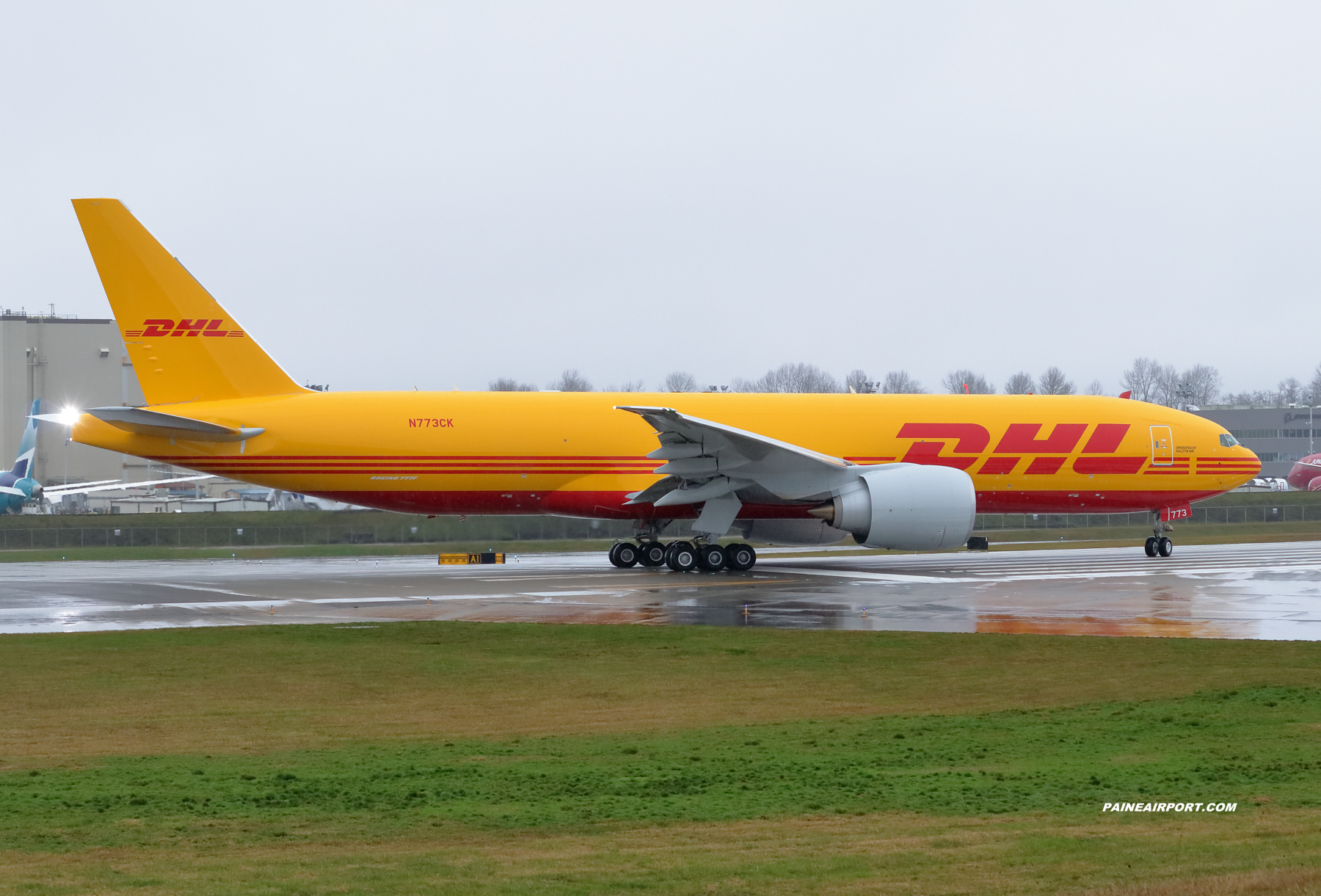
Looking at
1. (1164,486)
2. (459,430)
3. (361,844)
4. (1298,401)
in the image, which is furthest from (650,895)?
(1298,401)

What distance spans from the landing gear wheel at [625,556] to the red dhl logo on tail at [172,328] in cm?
1007

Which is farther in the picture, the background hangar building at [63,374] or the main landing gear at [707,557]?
the background hangar building at [63,374]

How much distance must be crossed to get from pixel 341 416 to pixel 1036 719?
65.3ft

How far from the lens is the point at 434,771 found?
8.31 m

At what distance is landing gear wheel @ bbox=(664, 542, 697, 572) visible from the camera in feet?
89.4

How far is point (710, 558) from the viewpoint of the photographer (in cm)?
2714

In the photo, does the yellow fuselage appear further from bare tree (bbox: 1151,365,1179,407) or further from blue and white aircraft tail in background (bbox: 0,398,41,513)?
bare tree (bbox: 1151,365,1179,407)

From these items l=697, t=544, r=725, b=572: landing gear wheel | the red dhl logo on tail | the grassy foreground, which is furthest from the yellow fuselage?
the grassy foreground

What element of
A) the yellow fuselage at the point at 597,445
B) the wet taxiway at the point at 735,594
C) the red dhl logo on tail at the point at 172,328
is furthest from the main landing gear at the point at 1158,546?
the red dhl logo on tail at the point at 172,328

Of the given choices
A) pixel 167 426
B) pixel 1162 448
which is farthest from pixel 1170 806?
pixel 1162 448

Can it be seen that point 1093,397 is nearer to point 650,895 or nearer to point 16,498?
point 650,895

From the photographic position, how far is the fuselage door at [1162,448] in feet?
102

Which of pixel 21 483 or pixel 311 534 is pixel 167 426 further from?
pixel 21 483

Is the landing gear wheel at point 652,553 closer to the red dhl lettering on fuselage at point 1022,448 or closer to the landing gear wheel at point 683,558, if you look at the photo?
the landing gear wheel at point 683,558
